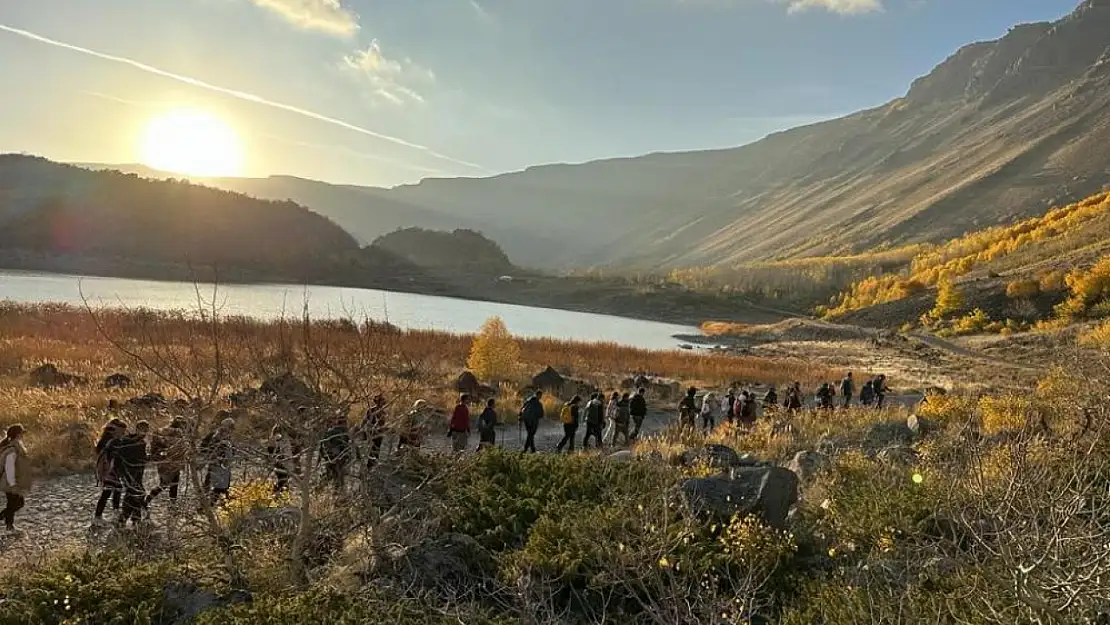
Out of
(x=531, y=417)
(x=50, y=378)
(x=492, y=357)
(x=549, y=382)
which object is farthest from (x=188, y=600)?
(x=492, y=357)

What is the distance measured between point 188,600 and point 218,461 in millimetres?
1510

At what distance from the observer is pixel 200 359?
1012 cm

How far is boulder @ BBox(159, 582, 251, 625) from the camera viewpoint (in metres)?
6.21

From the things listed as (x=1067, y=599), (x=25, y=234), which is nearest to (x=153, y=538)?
(x=1067, y=599)

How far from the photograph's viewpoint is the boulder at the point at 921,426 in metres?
14.2

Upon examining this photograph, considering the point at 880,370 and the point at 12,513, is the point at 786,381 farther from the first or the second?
the point at 12,513

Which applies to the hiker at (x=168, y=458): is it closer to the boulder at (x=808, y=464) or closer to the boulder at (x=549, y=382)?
the boulder at (x=808, y=464)

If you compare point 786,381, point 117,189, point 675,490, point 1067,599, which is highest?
point 117,189

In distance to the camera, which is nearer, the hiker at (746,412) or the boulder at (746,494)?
the boulder at (746,494)

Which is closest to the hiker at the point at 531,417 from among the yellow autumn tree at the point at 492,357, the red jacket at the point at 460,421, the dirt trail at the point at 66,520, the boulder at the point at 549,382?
the red jacket at the point at 460,421

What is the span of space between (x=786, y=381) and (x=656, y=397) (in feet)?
37.7

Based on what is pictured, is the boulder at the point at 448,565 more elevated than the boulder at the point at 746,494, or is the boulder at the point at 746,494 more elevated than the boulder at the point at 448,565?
the boulder at the point at 746,494

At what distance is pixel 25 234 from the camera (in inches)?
3947

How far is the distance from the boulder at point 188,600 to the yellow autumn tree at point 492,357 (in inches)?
760
